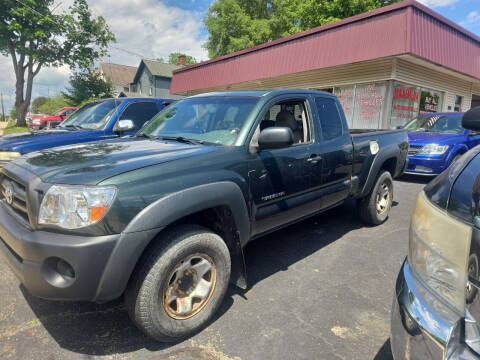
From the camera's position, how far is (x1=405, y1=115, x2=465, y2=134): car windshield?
26.2ft

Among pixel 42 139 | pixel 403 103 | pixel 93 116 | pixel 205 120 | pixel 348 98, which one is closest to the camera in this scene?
pixel 205 120

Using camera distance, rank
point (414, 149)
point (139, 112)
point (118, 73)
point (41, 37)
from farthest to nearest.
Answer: point (118, 73) < point (41, 37) < point (414, 149) < point (139, 112)

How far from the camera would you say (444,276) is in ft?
4.22

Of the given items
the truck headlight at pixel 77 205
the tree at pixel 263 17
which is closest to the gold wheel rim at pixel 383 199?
the truck headlight at pixel 77 205

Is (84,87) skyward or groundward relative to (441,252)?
skyward

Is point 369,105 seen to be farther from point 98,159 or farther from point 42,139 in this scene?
point 98,159

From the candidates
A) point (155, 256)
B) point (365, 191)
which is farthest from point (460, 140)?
point (155, 256)

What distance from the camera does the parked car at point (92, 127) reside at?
4.64m

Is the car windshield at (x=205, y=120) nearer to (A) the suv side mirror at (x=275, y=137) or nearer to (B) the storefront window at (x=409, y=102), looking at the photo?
(A) the suv side mirror at (x=275, y=137)

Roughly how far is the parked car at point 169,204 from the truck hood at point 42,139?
7.30 feet

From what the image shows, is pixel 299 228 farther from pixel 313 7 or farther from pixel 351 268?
pixel 313 7

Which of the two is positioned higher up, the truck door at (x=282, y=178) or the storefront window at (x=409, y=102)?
the storefront window at (x=409, y=102)

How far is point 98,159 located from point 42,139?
10.9 feet

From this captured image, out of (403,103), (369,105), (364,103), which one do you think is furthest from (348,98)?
(403,103)
